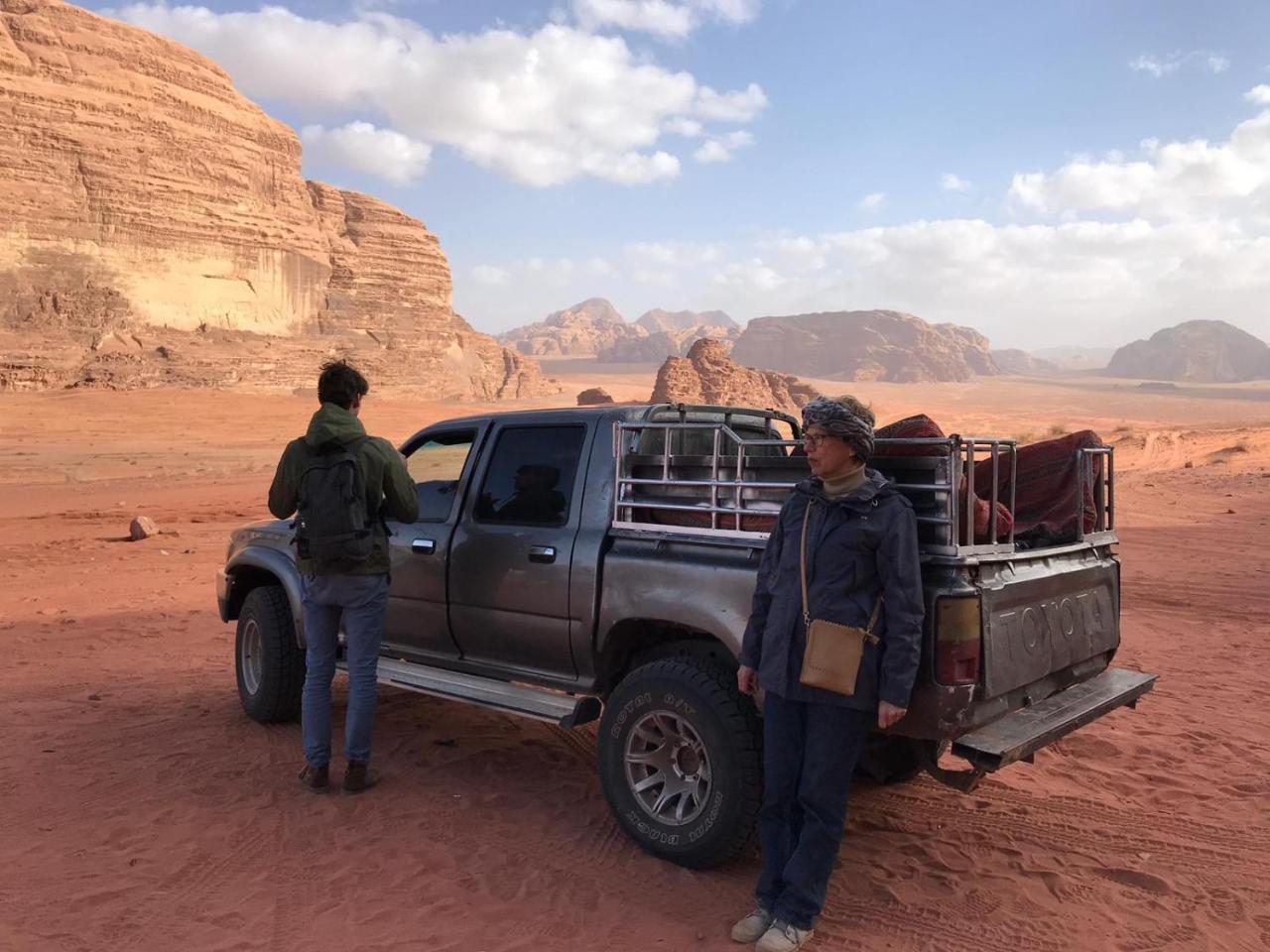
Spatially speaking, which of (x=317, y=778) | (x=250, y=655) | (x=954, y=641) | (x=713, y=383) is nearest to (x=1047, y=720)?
(x=954, y=641)

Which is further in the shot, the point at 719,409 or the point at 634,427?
the point at 719,409

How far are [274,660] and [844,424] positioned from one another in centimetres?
411

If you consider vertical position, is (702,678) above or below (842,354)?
below

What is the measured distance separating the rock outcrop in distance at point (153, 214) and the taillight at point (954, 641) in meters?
50.0

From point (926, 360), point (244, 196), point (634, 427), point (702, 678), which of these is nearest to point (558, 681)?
point (702, 678)

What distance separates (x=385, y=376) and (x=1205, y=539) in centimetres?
5929

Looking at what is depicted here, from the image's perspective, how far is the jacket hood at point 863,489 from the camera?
327 cm

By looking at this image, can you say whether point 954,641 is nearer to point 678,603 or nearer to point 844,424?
point 844,424

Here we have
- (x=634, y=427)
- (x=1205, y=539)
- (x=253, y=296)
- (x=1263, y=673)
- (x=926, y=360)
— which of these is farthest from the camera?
(x=926, y=360)

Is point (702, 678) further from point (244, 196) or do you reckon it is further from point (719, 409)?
point (244, 196)

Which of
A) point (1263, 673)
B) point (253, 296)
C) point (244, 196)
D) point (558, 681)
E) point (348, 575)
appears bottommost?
point (1263, 673)

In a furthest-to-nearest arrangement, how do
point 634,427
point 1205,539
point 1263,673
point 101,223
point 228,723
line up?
1. point 101,223
2. point 1205,539
3. point 1263,673
4. point 228,723
5. point 634,427

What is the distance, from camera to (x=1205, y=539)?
45.1 ft

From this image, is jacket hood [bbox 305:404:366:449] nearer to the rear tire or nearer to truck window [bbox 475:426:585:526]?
truck window [bbox 475:426:585:526]
